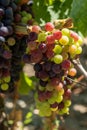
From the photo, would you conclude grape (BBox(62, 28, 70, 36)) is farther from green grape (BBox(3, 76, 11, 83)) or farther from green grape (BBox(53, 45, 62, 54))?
green grape (BBox(3, 76, 11, 83))

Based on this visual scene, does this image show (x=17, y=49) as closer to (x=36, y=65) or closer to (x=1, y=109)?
(x=36, y=65)

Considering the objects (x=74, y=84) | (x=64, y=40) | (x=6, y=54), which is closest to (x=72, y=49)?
(x=64, y=40)

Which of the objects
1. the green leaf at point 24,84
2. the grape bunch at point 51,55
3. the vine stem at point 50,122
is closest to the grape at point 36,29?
the grape bunch at point 51,55

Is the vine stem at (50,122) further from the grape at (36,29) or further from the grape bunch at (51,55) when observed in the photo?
the grape at (36,29)

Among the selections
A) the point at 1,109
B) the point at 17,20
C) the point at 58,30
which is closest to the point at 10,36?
the point at 17,20

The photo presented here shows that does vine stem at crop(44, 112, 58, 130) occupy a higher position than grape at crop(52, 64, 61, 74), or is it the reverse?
grape at crop(52, 64, 61, 74)

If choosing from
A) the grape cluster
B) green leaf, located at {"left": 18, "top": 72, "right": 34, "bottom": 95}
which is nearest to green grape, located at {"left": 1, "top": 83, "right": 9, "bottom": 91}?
the grape cluster
